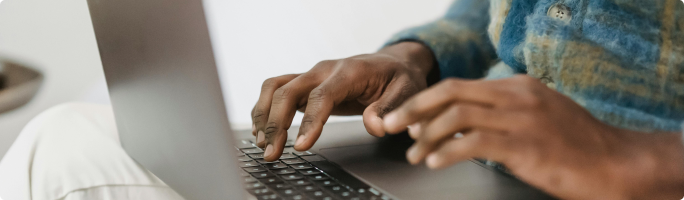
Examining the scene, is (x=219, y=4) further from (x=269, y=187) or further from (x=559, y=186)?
(x=559, y=186)

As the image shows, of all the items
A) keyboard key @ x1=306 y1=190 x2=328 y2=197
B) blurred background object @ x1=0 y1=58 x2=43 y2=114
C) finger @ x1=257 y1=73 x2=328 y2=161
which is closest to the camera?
keyboard key @ x1=306 y1=190 x2=328 y2=197

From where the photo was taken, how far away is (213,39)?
0.87 ft

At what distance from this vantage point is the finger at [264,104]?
543 millimetres

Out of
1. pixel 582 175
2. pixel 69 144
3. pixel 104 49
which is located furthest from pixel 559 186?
pixel 69 144

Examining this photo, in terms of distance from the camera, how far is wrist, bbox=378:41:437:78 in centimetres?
72

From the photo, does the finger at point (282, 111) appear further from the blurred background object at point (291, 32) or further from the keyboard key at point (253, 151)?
the blurred background object at point (291, 32)

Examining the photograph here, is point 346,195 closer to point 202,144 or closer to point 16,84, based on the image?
point 202,144

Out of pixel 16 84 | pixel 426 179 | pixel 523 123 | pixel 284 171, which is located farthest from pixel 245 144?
pixel 16 84

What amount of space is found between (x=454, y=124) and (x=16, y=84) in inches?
37.1

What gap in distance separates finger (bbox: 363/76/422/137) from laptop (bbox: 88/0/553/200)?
0.04 meters

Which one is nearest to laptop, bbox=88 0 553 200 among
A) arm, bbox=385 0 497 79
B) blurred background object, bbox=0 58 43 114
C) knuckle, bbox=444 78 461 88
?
knuckle, bbox=444 78 461 88

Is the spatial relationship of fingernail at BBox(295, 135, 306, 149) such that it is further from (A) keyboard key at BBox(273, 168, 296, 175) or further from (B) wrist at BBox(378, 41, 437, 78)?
(B) wrist at BBox(378, 41, 437, 78)

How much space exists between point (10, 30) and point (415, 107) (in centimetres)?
128

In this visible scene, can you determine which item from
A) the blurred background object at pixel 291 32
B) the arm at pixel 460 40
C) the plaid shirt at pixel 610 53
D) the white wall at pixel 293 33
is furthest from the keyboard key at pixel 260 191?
the white wall at pixel 293 33
